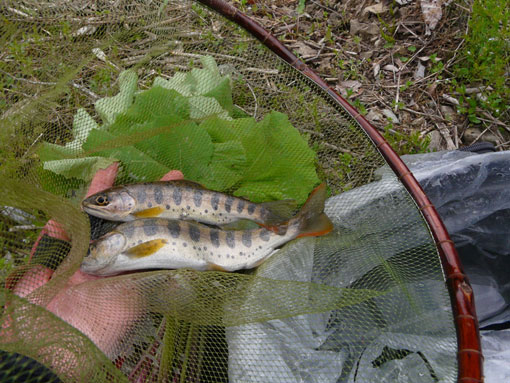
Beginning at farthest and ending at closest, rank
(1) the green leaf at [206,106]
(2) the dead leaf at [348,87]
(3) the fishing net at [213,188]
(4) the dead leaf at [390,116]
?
(2) the dead leaf at [348,87], (4) the dead leaf at [390,116], (1) the green leaf at [206,106], (3) the fishing net at [213,188]

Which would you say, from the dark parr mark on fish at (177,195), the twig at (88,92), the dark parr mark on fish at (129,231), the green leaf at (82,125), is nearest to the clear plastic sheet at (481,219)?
the dark parr mark on fish at (177,195)

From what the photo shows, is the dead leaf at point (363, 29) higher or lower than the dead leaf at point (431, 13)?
lower

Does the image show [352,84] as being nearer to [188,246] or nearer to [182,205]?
[182,205]

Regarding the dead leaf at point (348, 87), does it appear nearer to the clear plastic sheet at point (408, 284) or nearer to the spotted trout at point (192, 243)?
the clear plastic sheet at point (408, 284)

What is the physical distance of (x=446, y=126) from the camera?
A: 3.23m

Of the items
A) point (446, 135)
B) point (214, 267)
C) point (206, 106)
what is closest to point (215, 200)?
point (214, 267)

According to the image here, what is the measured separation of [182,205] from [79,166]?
23.1 inches

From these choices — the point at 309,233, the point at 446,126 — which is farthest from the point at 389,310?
the point at 446,126

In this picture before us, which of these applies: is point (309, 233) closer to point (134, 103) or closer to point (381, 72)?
point (134, 103)

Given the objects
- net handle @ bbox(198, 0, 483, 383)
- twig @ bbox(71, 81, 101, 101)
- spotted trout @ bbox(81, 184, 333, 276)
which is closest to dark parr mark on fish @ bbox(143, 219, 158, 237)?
spotted trout @ bbox(81, 184, 333, 276)

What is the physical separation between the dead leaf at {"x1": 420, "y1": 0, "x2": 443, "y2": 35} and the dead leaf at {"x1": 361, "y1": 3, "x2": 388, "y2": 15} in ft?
0.97

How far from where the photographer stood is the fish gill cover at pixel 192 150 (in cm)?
248

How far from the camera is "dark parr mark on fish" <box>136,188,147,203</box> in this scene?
2.33 m

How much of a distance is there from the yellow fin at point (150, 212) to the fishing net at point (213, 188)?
0.16 m
